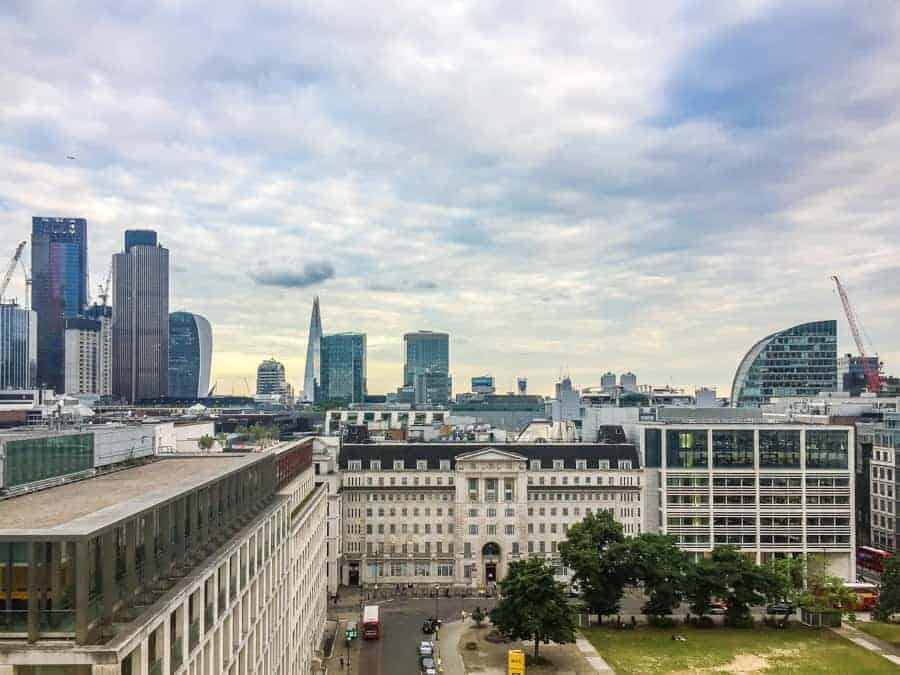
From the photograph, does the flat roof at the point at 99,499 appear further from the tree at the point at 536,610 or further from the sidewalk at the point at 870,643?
the sidewalk at the point at 870,643

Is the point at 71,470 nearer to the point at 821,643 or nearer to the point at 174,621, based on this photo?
the point at 174,621

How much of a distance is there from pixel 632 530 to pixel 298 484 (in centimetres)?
7990

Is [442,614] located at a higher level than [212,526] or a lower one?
lower

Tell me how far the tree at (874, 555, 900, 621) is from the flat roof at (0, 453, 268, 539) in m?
88.4

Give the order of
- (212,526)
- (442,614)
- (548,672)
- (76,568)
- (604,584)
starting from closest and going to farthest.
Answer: (76,568)
(212,526)
(548,672)
(604,584)
(442,614)

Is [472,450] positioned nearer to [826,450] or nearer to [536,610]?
[536,610]

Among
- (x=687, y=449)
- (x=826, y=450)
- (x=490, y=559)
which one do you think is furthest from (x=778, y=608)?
Answer: (x=490, y=559)

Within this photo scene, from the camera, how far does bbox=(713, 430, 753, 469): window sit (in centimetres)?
14112

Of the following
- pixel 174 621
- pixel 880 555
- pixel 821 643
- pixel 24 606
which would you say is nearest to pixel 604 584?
pixel 821 643

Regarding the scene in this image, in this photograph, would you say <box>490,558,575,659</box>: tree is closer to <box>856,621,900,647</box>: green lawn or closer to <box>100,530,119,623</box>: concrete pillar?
<box>856,621,900,647</box>: green lawn

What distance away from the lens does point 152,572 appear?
33.2 meters

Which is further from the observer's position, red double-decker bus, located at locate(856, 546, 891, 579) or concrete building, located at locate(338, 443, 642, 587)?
red double-decker bus, located at locate(856, 546, 891, 579)

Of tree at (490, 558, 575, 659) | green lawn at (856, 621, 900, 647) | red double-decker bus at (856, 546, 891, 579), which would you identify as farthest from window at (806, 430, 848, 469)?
tree at (490, 558, 575, 659)

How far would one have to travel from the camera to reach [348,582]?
14088 centimetres
